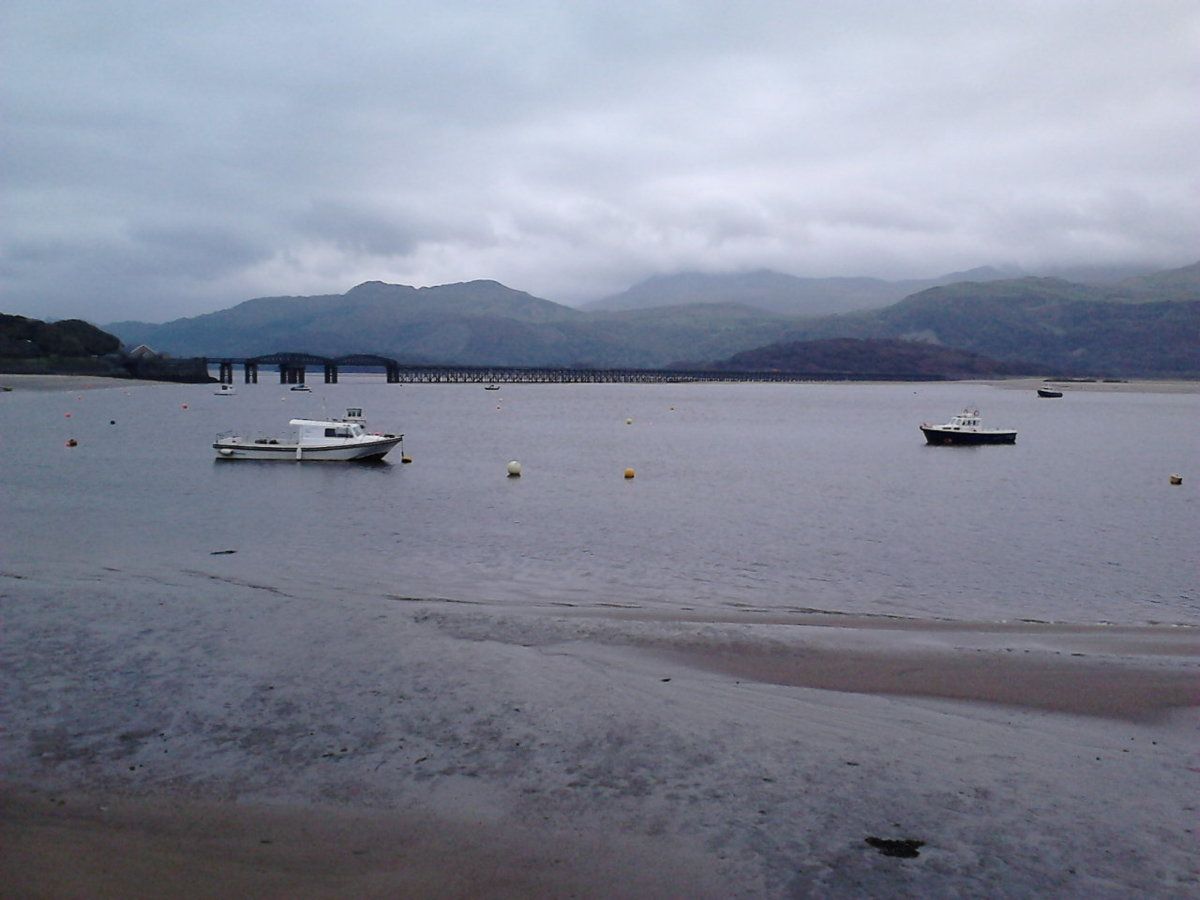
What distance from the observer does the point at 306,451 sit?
50531 mm

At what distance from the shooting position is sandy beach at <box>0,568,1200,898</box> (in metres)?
8.51

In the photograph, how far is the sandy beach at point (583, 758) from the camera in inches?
335

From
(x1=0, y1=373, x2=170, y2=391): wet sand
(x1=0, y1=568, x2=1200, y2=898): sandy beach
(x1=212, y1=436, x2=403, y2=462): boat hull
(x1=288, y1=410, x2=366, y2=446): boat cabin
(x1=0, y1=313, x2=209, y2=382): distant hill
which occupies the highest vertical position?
(x1=0, y1=313, x2=209, y2=382): distant hill

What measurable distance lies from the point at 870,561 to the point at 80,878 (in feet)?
68.0

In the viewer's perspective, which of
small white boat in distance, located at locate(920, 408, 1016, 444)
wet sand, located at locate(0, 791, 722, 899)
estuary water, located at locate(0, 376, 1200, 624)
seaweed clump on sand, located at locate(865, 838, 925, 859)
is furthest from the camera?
small white boat in distance, located at locate(920, 408, 1016, 444)

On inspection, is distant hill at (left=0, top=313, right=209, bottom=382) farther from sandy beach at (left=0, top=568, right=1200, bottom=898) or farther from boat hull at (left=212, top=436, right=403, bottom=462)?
sandy beach at (left=0, top=568, right=1200, bottom=898)

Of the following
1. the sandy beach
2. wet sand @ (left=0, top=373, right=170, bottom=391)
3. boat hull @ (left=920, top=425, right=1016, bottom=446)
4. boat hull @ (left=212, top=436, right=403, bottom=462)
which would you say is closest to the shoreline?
wet sand @ (left=0, top=373, right=170, bottom=391)

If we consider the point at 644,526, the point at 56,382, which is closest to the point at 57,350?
the point at 56,382

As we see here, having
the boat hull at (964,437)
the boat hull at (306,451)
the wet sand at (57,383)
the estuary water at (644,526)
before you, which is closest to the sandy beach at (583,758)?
the estuary water at (644,526)

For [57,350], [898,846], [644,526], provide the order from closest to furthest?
[898,846]
[644,526]
[57,350]

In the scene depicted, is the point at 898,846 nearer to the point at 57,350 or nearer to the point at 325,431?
the point at 325,431

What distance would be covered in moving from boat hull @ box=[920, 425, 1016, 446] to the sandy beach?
54.8m

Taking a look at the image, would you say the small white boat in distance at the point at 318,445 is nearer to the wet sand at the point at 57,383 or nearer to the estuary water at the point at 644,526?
the estuary water at the point at 644,526

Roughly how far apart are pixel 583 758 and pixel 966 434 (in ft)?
209
